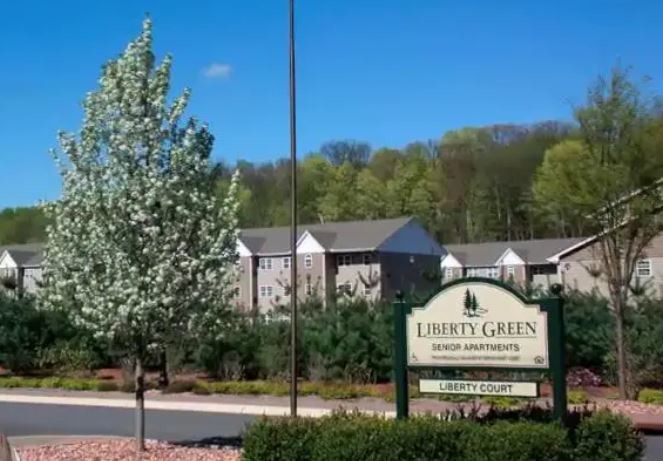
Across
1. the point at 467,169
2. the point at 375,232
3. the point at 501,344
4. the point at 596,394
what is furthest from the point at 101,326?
the point at 467,169

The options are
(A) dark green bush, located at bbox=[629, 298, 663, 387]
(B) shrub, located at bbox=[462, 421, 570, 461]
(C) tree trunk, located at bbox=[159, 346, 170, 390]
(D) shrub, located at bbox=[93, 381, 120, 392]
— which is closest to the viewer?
(B) shrub, located at bbox=[462, 421, 570, 461]

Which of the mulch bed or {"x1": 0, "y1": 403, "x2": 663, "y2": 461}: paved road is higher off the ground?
the mulch bed

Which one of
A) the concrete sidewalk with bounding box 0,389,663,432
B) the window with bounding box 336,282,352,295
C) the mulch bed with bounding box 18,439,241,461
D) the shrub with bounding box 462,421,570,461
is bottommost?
the concrete sidewalk with bounding box 0,389,663,432

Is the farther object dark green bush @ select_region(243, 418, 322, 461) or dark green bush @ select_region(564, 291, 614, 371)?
dark green bush @ select_region(564, 291, 614, 371)

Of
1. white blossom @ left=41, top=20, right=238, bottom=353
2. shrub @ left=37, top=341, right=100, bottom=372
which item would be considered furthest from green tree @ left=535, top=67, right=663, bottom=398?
shrub @ left=37, top=341, right=100, bottom=372

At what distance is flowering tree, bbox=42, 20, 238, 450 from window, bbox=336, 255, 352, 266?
53297 mm

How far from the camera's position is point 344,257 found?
66000mm

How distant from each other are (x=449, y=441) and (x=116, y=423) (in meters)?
11.6

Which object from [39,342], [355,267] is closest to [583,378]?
[39,342]

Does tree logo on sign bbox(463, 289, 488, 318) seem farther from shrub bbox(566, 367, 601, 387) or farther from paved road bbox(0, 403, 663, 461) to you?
shrub bbox(566, 367, 601, 387)

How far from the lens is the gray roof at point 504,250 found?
69.4 m

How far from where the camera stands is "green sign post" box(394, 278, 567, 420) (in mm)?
9656

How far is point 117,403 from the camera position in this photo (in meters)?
23.9

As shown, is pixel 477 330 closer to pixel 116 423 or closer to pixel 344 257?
pixel 116 423
